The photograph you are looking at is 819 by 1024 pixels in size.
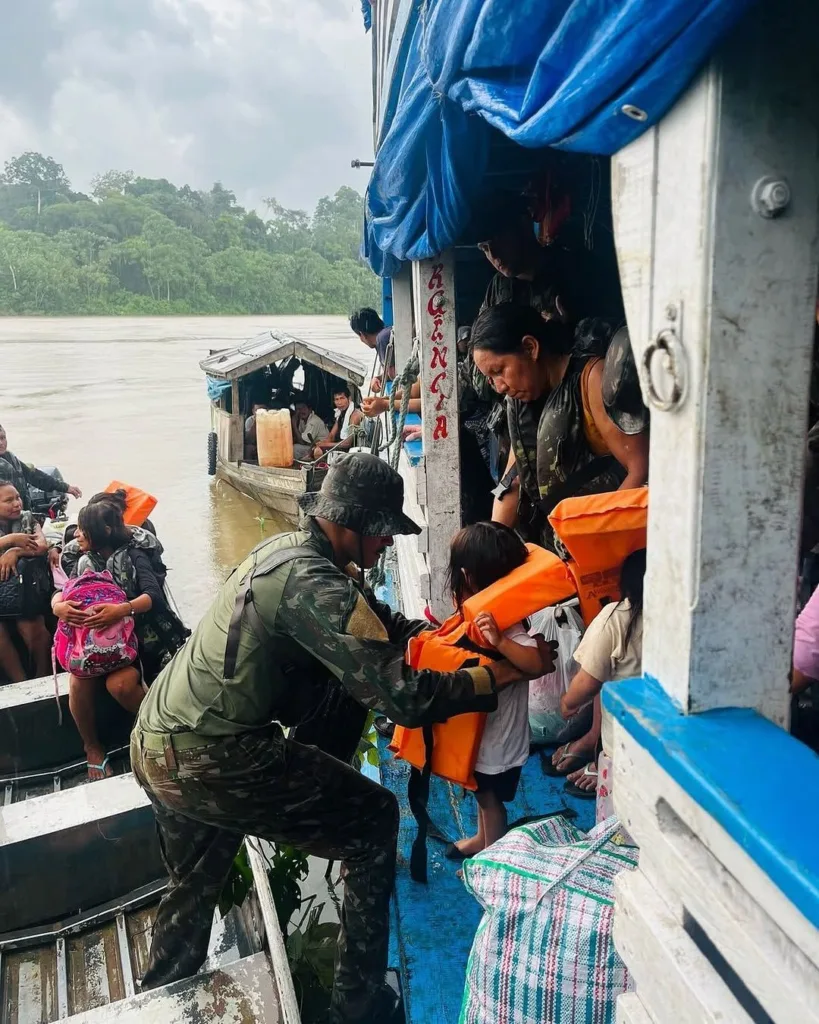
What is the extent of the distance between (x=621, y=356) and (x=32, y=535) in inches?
166

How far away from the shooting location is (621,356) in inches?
87.7

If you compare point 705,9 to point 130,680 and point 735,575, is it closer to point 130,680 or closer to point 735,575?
point 735,575

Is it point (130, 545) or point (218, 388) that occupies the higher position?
point (218, 388)

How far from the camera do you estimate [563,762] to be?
11.2ft

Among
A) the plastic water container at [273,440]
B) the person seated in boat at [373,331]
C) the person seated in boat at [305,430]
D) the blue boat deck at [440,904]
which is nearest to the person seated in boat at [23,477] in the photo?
the person seated in boat at [373,331]

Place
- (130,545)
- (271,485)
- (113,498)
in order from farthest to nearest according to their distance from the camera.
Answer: (271,485) → (113,498) → (130,545)

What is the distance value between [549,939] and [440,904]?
1.25 metres

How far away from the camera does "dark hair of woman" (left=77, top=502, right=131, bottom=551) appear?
174 inches

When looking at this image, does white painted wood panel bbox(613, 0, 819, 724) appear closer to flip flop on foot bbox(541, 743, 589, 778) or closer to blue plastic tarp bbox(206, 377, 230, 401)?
flip flop on foot bbox(541, 743, 589, 778)

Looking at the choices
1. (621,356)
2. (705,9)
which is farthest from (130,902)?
(705,9)

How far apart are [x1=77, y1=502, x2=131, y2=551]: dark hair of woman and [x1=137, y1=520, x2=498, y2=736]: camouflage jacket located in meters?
2.01

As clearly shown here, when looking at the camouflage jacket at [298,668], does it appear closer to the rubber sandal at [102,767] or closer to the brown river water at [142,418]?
the rubber sandal at [102,767]

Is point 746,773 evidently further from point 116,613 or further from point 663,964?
point 116,613

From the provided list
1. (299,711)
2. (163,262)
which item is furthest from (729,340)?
(163,262)
